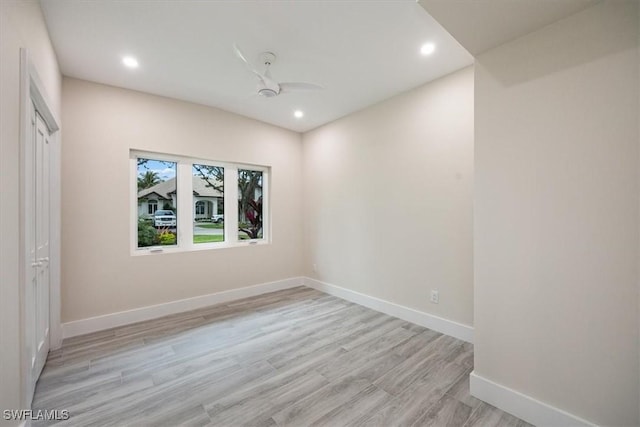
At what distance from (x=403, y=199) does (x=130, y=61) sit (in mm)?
3369

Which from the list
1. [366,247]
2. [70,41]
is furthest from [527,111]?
[70,41]

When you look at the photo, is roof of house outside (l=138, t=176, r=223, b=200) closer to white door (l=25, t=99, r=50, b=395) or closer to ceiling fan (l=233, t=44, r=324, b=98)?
white door (l=25, t=99, r=50, b=395)

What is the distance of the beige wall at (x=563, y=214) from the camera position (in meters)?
1.40

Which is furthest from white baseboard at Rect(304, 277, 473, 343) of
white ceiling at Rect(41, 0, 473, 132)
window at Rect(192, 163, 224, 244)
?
white ceiling at Rect(41, 0, 473, 132)

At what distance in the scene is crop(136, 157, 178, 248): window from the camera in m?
3.48

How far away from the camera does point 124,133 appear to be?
10.5ft

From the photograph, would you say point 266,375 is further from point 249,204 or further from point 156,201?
point 249,204

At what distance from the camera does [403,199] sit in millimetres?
3350

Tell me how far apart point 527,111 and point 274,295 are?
3.91 meters

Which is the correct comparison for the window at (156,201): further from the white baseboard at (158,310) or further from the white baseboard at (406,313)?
the white baseboard at (406,313)

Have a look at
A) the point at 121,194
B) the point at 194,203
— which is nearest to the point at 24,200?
the point at 121,194

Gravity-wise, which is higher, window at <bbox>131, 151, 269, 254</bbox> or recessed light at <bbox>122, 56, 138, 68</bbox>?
recessed light at <bbox>122, 56, 138, 68</bbox>

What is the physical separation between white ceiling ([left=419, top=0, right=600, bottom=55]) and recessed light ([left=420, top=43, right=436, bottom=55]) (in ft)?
2.43

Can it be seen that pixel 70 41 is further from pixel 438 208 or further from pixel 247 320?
pixel 438 208
